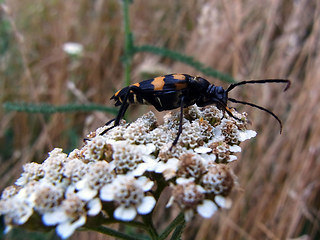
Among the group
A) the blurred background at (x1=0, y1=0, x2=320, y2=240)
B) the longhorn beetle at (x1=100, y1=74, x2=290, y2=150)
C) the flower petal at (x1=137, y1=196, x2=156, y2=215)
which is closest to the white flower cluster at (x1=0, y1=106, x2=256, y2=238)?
the flower petal at (x1=137, y1=196, x2=156, y2=215)

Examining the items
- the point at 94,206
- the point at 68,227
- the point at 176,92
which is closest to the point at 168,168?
Answer: the point at 94,206

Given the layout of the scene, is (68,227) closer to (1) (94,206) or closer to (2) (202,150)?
(1) (94,206)

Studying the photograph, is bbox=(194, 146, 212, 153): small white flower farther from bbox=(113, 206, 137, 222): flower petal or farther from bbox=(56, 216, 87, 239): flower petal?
bbox=(56, 216, 87, 239): flower petal

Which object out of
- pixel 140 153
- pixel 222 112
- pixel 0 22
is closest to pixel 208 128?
pixel 222 112

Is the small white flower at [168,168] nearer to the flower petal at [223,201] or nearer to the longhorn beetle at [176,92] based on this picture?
the flower petal at [223,201]

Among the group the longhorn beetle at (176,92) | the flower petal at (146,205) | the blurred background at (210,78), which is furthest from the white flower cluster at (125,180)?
the blurred background at (210,78)

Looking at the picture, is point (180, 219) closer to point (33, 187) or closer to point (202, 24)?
point (33, 187)

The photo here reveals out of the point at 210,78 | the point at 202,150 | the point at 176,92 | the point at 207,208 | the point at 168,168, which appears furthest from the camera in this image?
the point at 210,78
